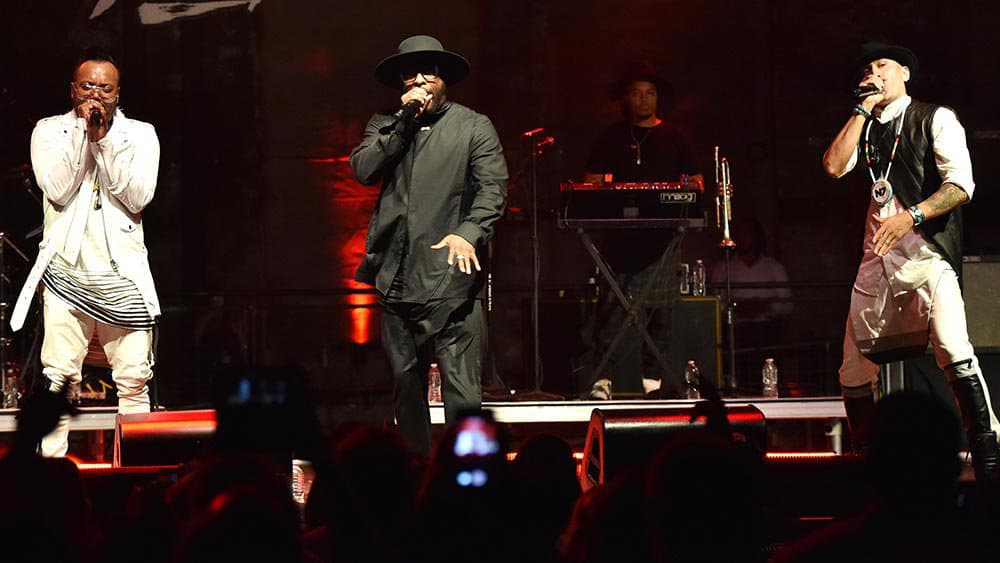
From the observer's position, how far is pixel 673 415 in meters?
5.04

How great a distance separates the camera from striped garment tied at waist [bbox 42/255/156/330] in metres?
6.42

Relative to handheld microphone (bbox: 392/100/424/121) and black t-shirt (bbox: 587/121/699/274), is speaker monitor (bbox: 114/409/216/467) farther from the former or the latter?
black t-shirt (bbox: 587/121/699/274)

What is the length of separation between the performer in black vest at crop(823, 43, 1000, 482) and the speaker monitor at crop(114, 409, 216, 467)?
10.5 ft

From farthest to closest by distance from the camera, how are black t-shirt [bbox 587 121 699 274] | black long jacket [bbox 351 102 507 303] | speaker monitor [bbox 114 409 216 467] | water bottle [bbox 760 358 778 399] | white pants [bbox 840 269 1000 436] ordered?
black t-shirt [bbox 587 121 699 274] → water bottle [bbox 760 358 778 399] → white pants [bbox 840 269 1000 436] → black long jacket [bbox 351 102 507 303] → speaker monitor [bbox 114 409 216 467]

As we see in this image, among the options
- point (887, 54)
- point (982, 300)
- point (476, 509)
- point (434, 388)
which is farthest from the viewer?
point (434, 388)

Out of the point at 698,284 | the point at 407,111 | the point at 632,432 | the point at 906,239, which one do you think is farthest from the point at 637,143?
the point at 632,432

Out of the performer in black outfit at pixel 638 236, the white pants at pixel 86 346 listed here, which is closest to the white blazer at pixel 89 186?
the white pants at pixel 86 346

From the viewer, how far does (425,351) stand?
5.91m

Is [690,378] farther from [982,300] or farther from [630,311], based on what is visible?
[982,300]

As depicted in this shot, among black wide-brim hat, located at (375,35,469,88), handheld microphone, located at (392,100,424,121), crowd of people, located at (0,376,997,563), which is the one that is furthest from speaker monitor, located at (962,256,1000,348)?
crowd of people, located at (0,376,997,563)

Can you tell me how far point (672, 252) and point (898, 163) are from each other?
260 centimetres

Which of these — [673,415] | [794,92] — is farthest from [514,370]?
[673,415]

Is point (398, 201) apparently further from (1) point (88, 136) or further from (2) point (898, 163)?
(2) point (898, 163)

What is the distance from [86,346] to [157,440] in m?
1.54
